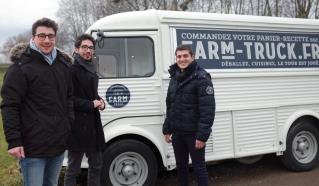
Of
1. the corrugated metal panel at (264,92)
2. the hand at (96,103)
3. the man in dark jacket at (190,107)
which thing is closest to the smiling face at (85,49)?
the hand at (96,103)

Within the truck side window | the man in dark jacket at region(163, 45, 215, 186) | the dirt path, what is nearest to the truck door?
the truck side window

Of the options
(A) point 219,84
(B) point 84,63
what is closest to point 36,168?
(B) point 84,63

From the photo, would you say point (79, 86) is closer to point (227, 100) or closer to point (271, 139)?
point (227, 100)

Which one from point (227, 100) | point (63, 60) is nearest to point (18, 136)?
point (63, 60)

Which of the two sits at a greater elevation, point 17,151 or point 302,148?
point 17,151

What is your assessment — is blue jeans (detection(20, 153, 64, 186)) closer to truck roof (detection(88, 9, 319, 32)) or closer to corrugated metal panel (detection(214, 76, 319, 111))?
truck roof (detection(88, 9, 319, 32))

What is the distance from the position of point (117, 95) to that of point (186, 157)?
1257 millimetres

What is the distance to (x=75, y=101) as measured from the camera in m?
4.41

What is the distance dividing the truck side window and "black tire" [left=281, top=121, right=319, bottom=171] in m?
2.75

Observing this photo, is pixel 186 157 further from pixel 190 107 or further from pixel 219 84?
pixel 219 84

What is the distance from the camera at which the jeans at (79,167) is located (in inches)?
180

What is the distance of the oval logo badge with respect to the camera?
17.8 ft

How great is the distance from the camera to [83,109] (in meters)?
4.43

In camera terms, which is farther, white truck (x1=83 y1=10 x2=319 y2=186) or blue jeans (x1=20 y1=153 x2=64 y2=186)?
white truck (x1=83 y1=10 x2=319 y2=186)
